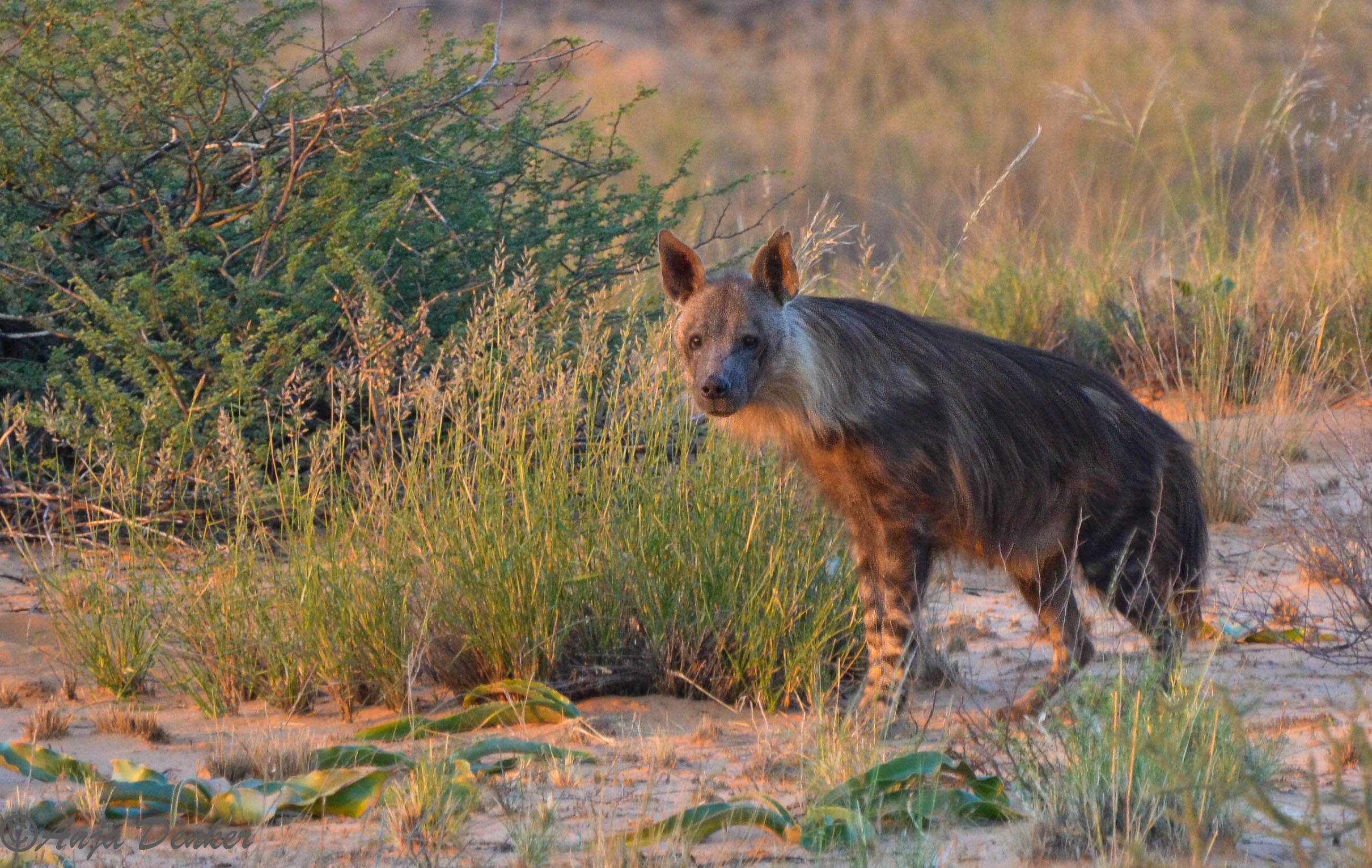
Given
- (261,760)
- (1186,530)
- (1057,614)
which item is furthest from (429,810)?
(1186,530)

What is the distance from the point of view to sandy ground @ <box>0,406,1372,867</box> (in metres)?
3.12

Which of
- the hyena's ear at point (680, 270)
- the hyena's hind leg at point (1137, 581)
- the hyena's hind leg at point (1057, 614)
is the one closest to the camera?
the hyena's ear at point (680, 270)

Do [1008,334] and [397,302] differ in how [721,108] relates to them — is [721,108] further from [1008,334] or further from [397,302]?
[397,302]

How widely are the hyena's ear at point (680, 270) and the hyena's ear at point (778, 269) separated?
0.20m

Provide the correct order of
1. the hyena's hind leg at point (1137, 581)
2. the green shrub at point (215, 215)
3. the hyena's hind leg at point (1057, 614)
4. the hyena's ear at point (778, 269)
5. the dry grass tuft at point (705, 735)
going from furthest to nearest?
the green shrub at point (215, 215) → the hyena's hind leg at point (1057, 614) → the hyena's hind leg at point (1137, 581) → the hyena's ear at point (778, 269) → the dry grass tuft at point (705, 735)

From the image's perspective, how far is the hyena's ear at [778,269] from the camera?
14.0 feet

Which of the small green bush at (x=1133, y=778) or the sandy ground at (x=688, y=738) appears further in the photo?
the sandy ground at (x=688, y=738)

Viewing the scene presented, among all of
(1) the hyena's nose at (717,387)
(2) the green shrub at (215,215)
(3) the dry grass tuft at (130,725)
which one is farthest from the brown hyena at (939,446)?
(3) the dry grass tuft at (130,725)

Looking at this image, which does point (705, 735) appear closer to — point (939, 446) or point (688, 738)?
point (688, 738)

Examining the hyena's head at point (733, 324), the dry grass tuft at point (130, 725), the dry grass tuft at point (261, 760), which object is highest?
the hyena's head at point (733, 324)

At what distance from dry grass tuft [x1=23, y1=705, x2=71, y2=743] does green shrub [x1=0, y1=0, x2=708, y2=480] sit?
1073 millimetres

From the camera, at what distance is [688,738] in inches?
160

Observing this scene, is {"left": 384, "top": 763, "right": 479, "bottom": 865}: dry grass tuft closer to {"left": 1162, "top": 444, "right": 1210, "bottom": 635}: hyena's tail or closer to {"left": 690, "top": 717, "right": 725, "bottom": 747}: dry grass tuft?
{"left": 690, "top": 717, "right": 725, "bottom": 747}: dry grass tuft

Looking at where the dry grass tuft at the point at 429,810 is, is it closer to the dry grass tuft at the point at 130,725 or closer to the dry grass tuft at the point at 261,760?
the dry grass tuft at the point at 261,760
